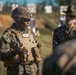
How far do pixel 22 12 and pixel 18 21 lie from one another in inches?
6.3

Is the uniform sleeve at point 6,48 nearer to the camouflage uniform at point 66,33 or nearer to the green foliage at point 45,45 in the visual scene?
the camouflage uniform at point 66,33

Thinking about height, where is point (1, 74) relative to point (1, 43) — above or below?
below

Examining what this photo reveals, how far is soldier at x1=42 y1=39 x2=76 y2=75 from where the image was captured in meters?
1.97

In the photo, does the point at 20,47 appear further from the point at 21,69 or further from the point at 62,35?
the point at 62,35

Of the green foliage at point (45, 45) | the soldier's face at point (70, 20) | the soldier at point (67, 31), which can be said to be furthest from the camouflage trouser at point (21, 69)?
the green foliage at point (45, 45)

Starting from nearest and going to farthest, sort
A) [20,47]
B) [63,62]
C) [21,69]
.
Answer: [63,62]
[20,47]
[21,69]

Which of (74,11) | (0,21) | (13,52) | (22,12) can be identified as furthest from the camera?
(0,21)

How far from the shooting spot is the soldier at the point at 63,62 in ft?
6.48

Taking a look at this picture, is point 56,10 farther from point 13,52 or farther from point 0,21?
point 13,52

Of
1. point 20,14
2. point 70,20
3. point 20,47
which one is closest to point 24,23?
point 20,14

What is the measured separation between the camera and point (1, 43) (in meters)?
5.80

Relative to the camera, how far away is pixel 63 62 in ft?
6.50

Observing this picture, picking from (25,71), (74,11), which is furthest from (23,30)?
(74,11)

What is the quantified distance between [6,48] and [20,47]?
0.69 feet
